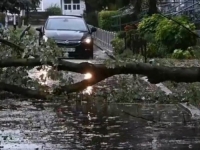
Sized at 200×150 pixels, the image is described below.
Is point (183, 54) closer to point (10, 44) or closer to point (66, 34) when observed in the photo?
point (66, 34)

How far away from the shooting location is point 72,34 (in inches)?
1059

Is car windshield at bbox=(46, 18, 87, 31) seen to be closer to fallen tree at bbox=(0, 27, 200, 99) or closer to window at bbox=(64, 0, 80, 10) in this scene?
fallen tree at bbox=(0, 27, 200, 99)

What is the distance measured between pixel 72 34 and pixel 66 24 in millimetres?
1782

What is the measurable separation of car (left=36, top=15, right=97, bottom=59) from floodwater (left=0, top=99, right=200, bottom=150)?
1169 centimetres

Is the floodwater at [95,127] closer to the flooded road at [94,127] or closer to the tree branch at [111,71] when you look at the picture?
the flooded road at [94,127]

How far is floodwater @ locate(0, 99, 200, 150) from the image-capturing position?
10.0m

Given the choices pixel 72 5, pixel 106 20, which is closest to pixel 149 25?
pixel 106 20

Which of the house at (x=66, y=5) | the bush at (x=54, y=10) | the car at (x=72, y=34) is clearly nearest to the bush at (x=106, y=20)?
the car at (x=72, y=34)

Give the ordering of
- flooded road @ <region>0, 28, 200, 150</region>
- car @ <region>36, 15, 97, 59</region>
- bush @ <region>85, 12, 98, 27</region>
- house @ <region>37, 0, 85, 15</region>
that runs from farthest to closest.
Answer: house @ <region>37, 0, 85, 15</region>
bush @ <region>85, 12, 98, 27</region>
car @ <region>36, 15, 97, 59</region>
flooded road @ <region>0, 28, 200, 150</region>

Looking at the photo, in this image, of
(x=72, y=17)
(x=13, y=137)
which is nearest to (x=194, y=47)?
A: (x=72, y=17)

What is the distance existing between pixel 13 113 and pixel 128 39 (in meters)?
Result: 15.0

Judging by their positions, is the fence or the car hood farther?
the fence

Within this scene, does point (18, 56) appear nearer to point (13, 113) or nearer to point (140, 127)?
point (140, 127)

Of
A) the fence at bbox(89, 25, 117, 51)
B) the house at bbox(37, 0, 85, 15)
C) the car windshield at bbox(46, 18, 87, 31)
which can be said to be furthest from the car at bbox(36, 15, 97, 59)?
the house at bbox(37, 0, 85, 15)
